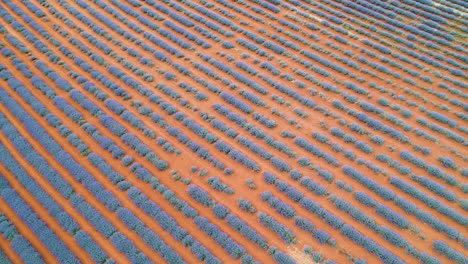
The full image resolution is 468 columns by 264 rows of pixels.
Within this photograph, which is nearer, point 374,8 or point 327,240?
point 327,240

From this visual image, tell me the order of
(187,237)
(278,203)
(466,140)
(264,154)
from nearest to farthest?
(187,237) → (278,203) → (264,154) → (466,140)

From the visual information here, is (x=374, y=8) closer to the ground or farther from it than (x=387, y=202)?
farther from it

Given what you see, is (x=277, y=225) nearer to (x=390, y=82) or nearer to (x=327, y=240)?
(x=327, y=240)

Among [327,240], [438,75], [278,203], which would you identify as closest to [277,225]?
[278,203]

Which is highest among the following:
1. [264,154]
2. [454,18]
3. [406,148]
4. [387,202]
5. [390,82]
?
[454,18]

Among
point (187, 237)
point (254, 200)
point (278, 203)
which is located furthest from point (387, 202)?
point (187, 237)

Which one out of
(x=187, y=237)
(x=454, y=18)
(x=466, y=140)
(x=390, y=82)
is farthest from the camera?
(x=454, y=18)
